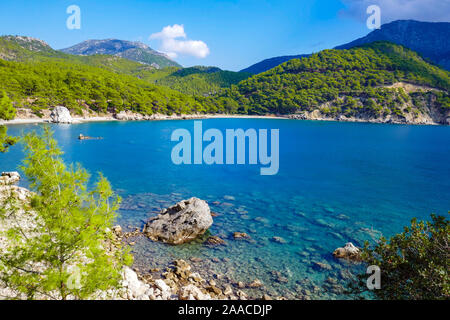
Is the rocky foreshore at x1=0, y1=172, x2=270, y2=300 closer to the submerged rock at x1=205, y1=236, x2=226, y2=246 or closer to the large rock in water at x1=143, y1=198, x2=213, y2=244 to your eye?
the large rock in water at x1=143, y1=198, x2=213, y2=244

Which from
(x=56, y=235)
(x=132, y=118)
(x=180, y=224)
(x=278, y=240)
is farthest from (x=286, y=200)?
(x=132, y=118)

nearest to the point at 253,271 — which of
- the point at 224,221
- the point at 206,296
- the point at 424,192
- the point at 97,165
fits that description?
the point at 206,296

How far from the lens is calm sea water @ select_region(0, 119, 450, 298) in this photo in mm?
19547

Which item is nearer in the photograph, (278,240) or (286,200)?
(278,240)

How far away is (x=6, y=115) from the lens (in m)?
21.3

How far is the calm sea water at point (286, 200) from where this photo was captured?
1955cm

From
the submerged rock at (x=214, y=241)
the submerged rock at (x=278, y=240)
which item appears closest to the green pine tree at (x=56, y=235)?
the submerged rock at (x=214, y=241)

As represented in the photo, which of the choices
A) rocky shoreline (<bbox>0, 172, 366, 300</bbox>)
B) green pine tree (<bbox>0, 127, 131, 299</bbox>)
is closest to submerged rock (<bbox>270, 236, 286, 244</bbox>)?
rocky shoreline (<bbox>0, 172, 366, 300</bbox>)

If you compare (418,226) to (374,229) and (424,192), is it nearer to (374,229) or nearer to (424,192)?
(374,229)

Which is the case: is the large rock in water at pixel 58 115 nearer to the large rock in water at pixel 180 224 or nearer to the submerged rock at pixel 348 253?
the large rock in water at pixel 180 224

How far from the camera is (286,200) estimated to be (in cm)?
3528

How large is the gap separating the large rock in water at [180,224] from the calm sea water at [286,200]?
0.97 meters

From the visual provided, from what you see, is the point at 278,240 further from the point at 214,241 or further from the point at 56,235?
the point at 56,235

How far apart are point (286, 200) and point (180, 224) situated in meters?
17.8
